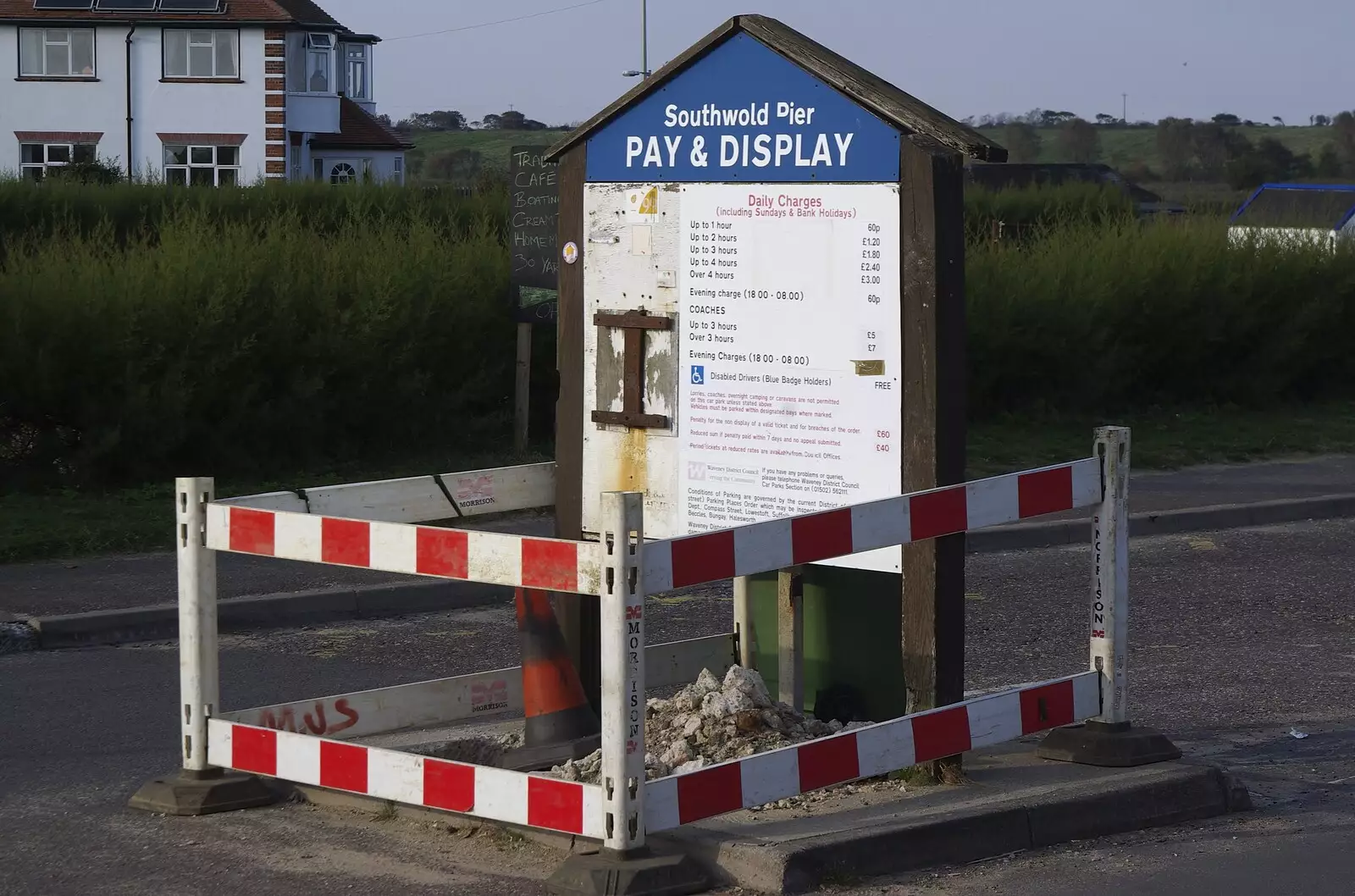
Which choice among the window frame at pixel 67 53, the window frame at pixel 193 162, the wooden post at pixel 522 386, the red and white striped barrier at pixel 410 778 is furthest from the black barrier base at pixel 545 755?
Result: the window frame at pixel 67 53

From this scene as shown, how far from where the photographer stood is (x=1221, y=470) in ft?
49.8

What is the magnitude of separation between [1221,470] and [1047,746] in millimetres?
9774

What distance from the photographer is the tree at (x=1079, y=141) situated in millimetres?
135750

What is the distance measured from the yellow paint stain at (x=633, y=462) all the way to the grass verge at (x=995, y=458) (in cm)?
547

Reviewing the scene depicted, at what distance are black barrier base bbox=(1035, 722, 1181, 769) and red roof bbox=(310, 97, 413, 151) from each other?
65.7 m

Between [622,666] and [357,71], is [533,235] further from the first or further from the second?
[357,71]

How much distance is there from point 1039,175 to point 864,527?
44.7 metres

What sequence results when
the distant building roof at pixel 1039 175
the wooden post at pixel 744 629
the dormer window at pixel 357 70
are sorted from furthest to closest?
the dormer window at pixel 357 70, the distant building roof at pixel 1039 175, the wooden post at pixel 744 629

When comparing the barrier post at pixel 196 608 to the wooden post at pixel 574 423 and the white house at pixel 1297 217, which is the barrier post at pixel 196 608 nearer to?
the wooden post at pixel 574 423

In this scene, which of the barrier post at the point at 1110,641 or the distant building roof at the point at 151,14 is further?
the distant building roof at the point at 151,14

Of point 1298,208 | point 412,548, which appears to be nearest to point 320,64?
point 1298,208

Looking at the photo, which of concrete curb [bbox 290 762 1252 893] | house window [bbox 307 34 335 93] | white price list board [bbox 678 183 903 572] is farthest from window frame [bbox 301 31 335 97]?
concrete curb [bbox 290 762 1252 893]

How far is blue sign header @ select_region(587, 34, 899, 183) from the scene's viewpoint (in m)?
5.71

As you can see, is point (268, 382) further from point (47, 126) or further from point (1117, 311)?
point (47, 126)
